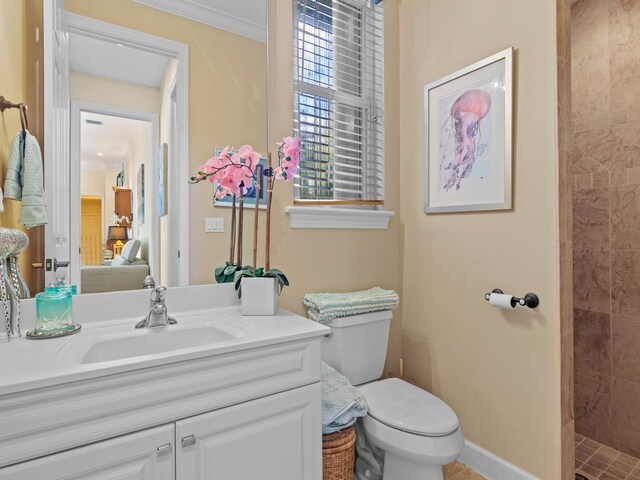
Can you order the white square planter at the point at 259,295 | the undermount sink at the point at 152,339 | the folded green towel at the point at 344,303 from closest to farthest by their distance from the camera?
the undermount sink at the point at 152,339 → the white square planter at the point at 259,295 → the folded green towel at the point at 344,303

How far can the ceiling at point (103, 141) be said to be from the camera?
4.30ft

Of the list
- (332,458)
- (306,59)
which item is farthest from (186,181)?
(332,458)

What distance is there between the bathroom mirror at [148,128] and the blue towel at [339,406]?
67cm

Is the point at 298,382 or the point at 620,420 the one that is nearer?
the point at 298,382

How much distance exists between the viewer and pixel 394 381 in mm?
1710

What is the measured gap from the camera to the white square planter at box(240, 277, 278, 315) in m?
1.41

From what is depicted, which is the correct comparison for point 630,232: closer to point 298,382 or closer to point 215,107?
point 298,382

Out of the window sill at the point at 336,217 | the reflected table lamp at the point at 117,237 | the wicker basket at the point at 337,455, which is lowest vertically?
the wicker basket at the point at 337,455

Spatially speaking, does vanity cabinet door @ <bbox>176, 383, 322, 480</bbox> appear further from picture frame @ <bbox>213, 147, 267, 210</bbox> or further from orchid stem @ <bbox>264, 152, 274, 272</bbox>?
picture frame @ <bbox>213, 147, 267, 210</bbox>

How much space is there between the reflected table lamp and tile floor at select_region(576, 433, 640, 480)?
2343 mm

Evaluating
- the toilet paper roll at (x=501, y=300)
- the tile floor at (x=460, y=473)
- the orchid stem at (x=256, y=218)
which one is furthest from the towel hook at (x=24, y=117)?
the tile floor at (x=460, y=473)

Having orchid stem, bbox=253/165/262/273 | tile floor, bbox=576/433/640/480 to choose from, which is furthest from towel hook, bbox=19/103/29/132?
tile floor, bbox=576/433/640/480

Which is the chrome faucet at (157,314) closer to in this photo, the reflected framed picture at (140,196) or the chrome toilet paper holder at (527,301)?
the reflected framed picture at (140,196)

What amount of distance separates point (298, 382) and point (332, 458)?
39cm
